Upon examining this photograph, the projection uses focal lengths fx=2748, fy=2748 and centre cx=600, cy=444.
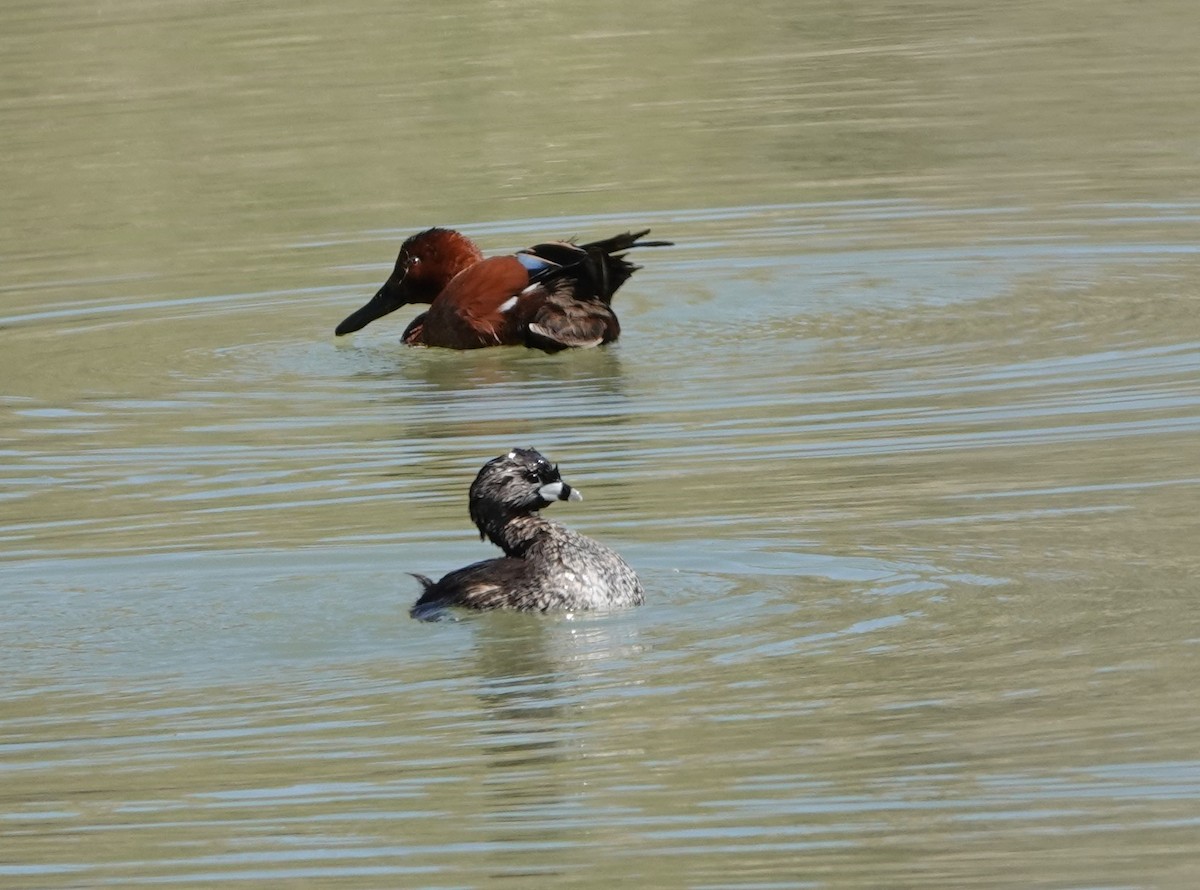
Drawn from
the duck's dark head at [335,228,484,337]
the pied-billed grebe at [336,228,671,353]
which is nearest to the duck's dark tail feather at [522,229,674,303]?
the pied-billed grebe at [336,228,671,353]

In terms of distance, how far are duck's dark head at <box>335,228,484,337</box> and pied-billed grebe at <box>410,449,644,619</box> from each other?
19.0ft

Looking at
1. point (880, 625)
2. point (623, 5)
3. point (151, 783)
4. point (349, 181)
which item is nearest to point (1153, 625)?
point (880, 625)

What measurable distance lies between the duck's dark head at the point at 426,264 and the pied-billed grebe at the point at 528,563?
229 inches

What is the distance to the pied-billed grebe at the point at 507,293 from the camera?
13.9 metres

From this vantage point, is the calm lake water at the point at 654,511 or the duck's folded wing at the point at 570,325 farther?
the duck's folded wing at the point at 570,325

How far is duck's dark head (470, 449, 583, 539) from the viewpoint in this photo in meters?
9.21

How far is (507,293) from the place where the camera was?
14312 mm

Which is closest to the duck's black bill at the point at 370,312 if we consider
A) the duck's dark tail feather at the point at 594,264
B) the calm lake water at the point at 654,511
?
the calm lake water at the point at 654,511

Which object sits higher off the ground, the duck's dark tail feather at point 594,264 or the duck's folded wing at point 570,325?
the duck's dark tail feather at point 594,264

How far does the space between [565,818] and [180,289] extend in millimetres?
10365

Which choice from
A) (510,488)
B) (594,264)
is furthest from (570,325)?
(510,488)

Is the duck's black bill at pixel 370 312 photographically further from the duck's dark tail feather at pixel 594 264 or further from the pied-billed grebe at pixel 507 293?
the duck's dark tail feather at pixel 594 264

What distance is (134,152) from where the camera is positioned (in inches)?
917

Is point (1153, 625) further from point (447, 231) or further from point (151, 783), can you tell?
point (447, 231)
